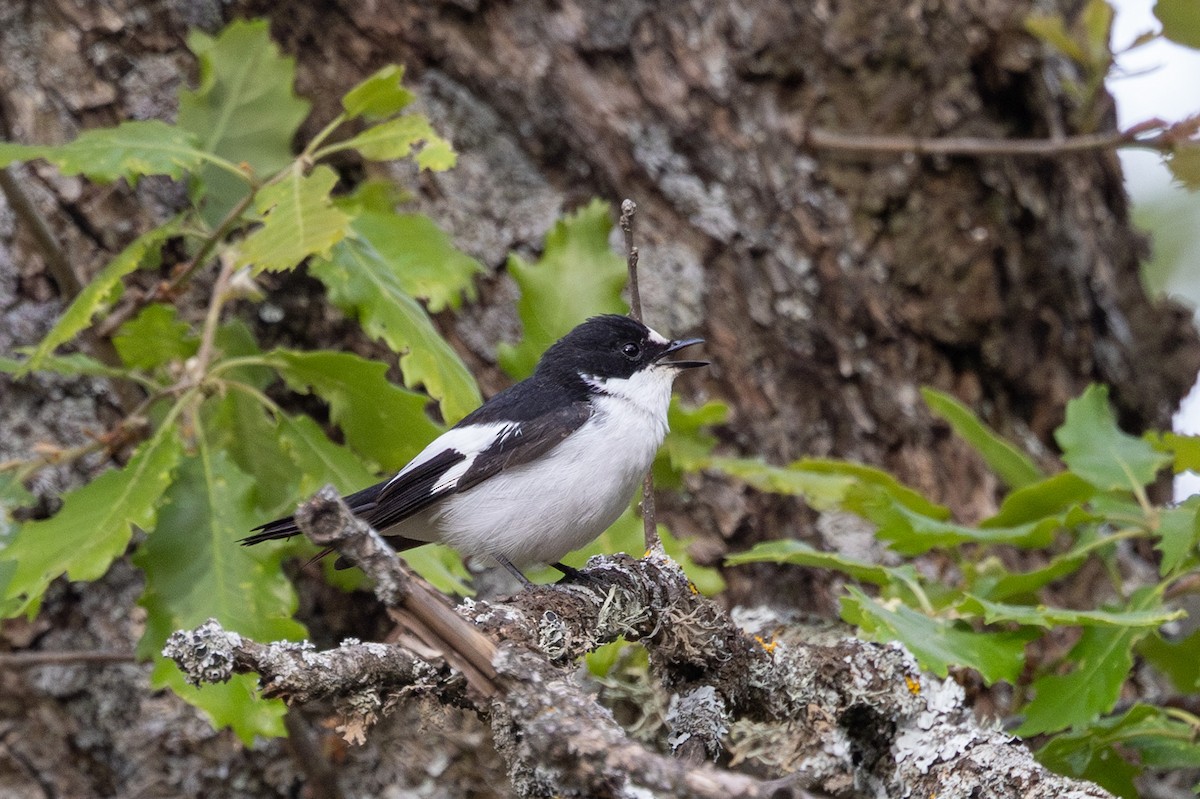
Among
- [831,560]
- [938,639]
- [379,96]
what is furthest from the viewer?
[379,96]

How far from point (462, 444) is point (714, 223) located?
159 cm

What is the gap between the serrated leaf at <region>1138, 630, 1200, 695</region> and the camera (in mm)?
3039

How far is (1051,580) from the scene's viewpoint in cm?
315

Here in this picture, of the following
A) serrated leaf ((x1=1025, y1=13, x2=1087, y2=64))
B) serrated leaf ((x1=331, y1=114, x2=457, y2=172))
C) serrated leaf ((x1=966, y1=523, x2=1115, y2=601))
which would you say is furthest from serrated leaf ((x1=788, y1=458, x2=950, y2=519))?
serrated leaf ((x1=1025, y1=13, x2=1087, y2=64))

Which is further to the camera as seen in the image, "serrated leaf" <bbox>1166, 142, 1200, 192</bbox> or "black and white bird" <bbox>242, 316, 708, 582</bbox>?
"serrated leaf" <bbox>1166, 142, 1200, 192</bbox>

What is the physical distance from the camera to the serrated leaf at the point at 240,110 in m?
3.52

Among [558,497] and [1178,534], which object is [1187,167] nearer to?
[1178,534]

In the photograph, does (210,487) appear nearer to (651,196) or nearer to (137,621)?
(137,621)

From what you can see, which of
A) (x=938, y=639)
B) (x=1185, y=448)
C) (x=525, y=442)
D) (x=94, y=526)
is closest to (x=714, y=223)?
(x=525, y=442)

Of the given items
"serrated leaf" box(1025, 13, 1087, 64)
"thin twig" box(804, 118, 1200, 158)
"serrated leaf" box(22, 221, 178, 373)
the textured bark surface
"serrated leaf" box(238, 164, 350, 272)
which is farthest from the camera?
"thin twig" box(804, 118, 1200, 158)

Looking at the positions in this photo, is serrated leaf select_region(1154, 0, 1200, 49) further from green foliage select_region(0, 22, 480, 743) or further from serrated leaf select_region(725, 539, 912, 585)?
green foliage select_region(0, 22, 480, 743)

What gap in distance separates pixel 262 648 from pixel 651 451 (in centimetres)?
169

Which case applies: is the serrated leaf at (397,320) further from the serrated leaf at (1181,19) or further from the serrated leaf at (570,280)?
the serrated leaf at (1181,19)

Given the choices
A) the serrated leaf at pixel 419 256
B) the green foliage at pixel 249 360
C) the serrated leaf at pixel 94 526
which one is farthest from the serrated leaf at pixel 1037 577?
the serrated leaf at pixel 94 526
